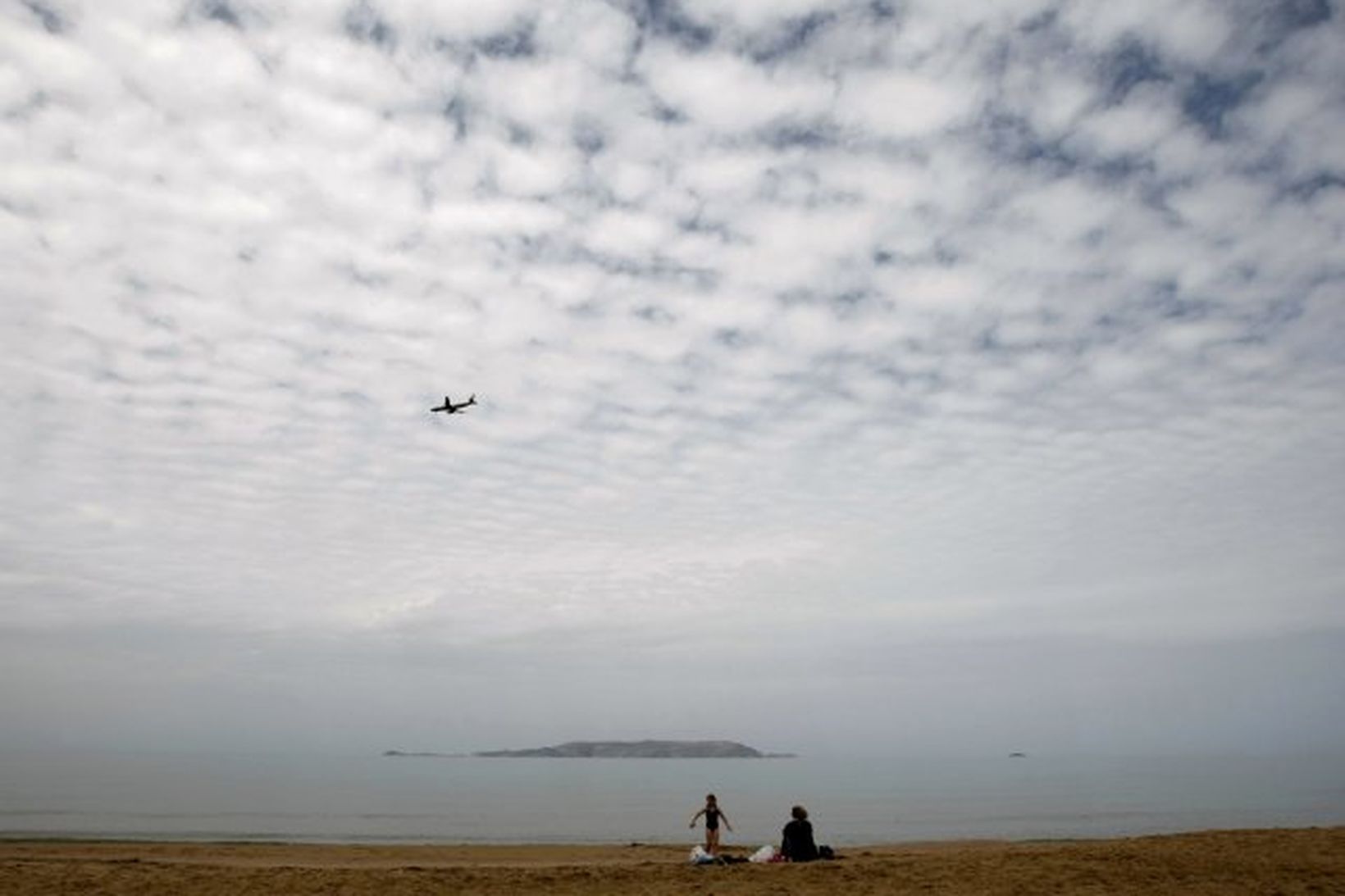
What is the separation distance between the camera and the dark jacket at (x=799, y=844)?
758 inches

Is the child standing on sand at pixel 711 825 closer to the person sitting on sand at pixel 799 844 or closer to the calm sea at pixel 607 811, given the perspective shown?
the person sitting on sand at pixel 799 844

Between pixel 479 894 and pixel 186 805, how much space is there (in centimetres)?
5602

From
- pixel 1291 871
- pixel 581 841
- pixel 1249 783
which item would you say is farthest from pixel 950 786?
pixel 1291 871

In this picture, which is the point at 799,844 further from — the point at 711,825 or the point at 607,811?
the point at 607,811

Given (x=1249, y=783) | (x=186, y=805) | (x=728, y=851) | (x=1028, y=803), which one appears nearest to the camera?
(x=728, y=851)

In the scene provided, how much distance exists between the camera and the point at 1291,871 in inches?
645

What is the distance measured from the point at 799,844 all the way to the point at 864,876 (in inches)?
103

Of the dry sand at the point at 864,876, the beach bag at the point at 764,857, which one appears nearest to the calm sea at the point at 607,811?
the beach bag at the point at 764,857

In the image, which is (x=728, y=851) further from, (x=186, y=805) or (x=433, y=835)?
(x=186, y=805)

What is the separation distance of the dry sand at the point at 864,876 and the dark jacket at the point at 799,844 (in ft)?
2.70

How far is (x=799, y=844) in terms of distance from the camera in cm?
1936

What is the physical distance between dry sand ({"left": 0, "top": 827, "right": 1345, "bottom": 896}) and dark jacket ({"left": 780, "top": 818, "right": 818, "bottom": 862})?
0.82 meters

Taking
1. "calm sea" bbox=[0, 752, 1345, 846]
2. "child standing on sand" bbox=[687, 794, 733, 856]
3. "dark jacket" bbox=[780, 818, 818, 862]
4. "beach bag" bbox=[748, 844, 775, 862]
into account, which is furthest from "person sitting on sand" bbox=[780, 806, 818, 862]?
"calm sea" bbox=[0, 752, 1345, 846]

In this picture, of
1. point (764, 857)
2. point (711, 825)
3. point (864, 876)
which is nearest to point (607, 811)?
point (711, 825)
